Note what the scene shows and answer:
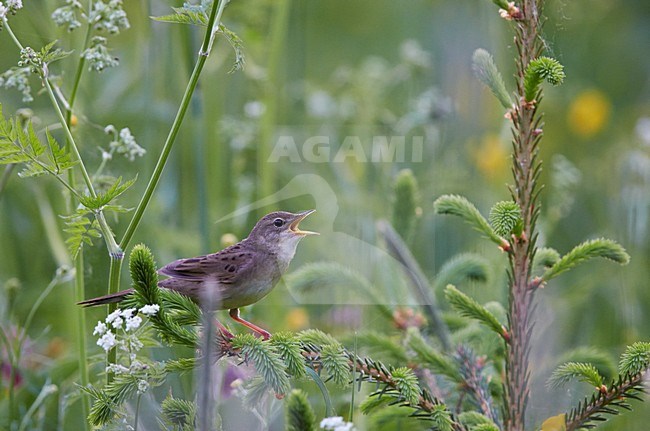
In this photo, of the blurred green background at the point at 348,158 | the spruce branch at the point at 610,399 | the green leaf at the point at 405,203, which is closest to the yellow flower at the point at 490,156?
the blurred green background at the point at 348,158

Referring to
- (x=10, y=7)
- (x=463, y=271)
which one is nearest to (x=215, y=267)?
(x=10, y=7)

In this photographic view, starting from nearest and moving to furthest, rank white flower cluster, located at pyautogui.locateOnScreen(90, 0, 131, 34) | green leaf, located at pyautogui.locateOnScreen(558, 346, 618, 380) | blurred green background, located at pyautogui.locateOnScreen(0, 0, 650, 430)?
1. white flower cluster, located at pyautogui.locateOnScreen(90, 0, 131, 34)
2. green leaf, located at pyautogui.locateOnScreen(558, 346, 618, 380)
3. blurred green background, located at pyautogui.locateOnScreen(0, 0, 650, 430)

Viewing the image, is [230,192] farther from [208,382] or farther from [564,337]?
[208,382]

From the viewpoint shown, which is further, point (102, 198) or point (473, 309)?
point (473, 309)

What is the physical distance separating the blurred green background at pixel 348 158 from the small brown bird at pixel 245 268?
31cm

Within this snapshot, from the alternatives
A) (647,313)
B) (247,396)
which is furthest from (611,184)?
(247,396)

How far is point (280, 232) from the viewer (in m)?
0.83

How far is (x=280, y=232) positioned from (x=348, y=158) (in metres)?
1.59

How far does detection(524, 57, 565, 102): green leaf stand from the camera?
84 centimetres

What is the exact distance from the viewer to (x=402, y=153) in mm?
2256

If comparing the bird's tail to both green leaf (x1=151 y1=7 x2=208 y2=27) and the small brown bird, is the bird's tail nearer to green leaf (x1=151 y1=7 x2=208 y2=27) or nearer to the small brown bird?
the small brown bird

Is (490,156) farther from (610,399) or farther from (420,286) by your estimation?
(610,399)

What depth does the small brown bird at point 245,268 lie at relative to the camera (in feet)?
2.67

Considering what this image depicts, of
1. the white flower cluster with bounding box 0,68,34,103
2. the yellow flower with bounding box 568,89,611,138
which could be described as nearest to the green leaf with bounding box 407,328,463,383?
the white flower cluster with bounding box 0,68,34,103
